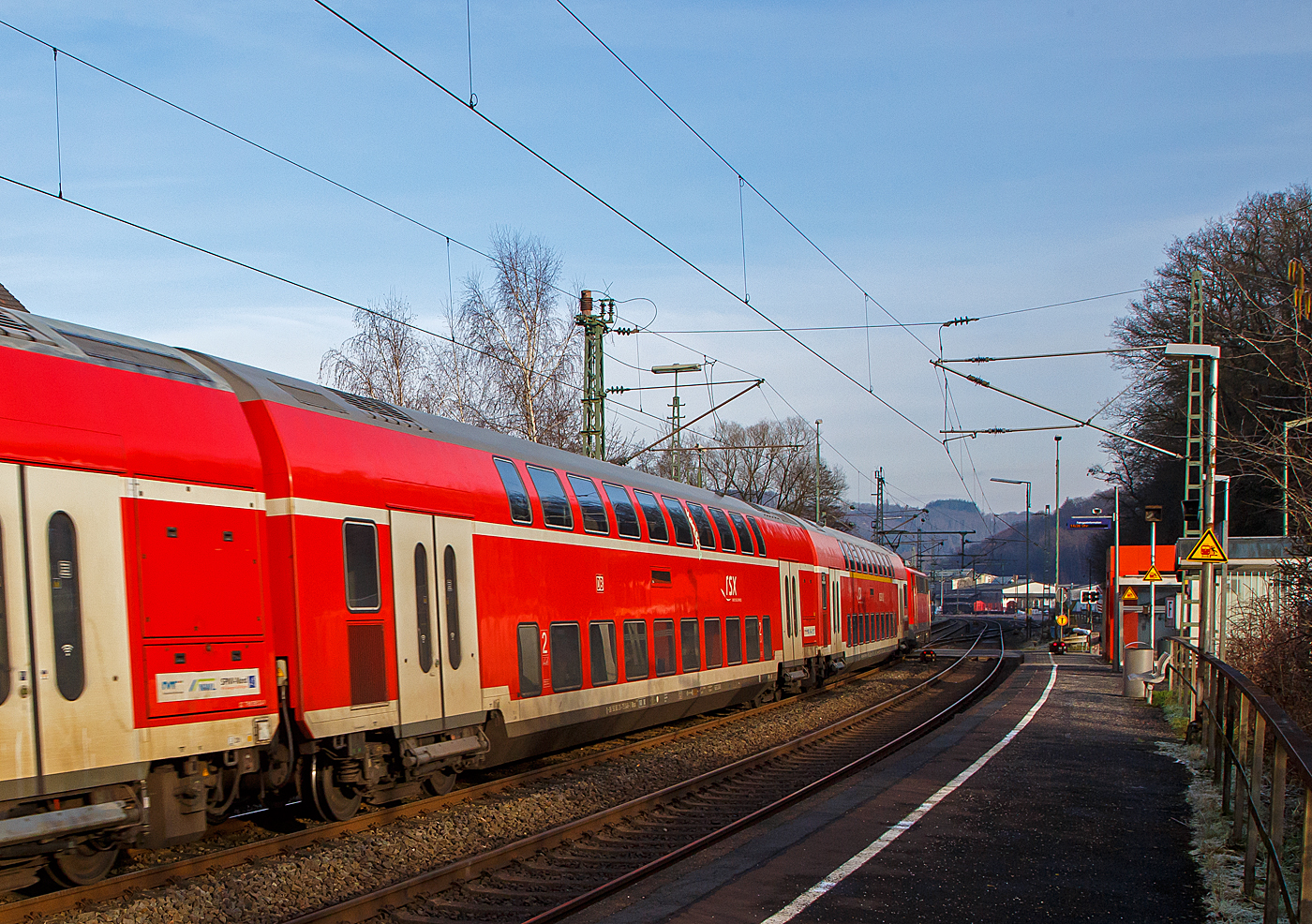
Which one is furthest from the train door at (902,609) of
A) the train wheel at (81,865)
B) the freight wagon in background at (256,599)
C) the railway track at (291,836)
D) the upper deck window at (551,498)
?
the train wheel at (81,865)

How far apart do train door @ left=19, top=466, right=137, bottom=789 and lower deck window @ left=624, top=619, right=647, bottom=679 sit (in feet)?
25.1

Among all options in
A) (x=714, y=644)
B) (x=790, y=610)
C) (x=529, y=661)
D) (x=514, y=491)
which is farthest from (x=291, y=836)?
(x=790, y=610)

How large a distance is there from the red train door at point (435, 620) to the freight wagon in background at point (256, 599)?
0.09ft

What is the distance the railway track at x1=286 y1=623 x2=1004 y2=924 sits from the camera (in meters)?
7.32

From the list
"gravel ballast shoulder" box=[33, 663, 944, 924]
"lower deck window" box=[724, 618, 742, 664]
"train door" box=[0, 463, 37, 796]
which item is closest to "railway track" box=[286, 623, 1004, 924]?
"gravel ballast shoulder" box=[33, 663, 944, 924]

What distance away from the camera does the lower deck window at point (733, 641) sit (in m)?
17.6

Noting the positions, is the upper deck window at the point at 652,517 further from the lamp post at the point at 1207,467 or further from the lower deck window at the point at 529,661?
the lamp post at the point at 1207,467

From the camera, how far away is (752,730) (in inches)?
670

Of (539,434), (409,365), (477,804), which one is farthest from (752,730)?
(409,365)

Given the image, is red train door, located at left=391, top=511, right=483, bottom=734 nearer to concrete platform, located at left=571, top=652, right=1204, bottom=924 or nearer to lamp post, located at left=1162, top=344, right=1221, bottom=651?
concrete platform, located at left=571, top=652, right=1204, bottom=924

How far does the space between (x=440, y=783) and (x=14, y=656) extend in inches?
193

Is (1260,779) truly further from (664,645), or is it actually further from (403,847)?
(664,645)

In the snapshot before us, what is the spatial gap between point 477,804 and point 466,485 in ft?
9.81

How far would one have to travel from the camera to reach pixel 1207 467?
17109 mm
